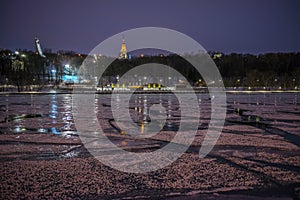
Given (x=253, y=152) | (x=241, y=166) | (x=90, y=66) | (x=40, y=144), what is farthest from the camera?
(x=90, y=66)

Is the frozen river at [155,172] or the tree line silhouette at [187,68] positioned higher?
the tree line silhouette at [187,68]

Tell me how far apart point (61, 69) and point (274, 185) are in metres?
86.0

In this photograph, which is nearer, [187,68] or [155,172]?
[155,172]

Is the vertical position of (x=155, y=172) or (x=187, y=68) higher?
(x=187, y=68)

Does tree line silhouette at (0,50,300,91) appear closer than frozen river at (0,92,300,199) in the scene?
No

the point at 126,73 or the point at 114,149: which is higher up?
the point at 126,73

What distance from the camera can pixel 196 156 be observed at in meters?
5.80

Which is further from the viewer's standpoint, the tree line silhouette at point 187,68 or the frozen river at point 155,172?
the tree line silhouette at point 187,68

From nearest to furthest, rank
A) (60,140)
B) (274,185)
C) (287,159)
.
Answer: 1. (274,185)
2. (287,159)
3. (60,140)

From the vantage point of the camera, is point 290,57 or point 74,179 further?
point 290,57

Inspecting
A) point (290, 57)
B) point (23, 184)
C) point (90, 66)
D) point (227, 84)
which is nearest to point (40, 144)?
point (23, 184)

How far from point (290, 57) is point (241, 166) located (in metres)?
109

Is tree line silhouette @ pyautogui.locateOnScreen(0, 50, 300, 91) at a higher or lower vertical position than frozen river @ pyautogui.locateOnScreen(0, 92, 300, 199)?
higher

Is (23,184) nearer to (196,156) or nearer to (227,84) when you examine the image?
(196,156)
